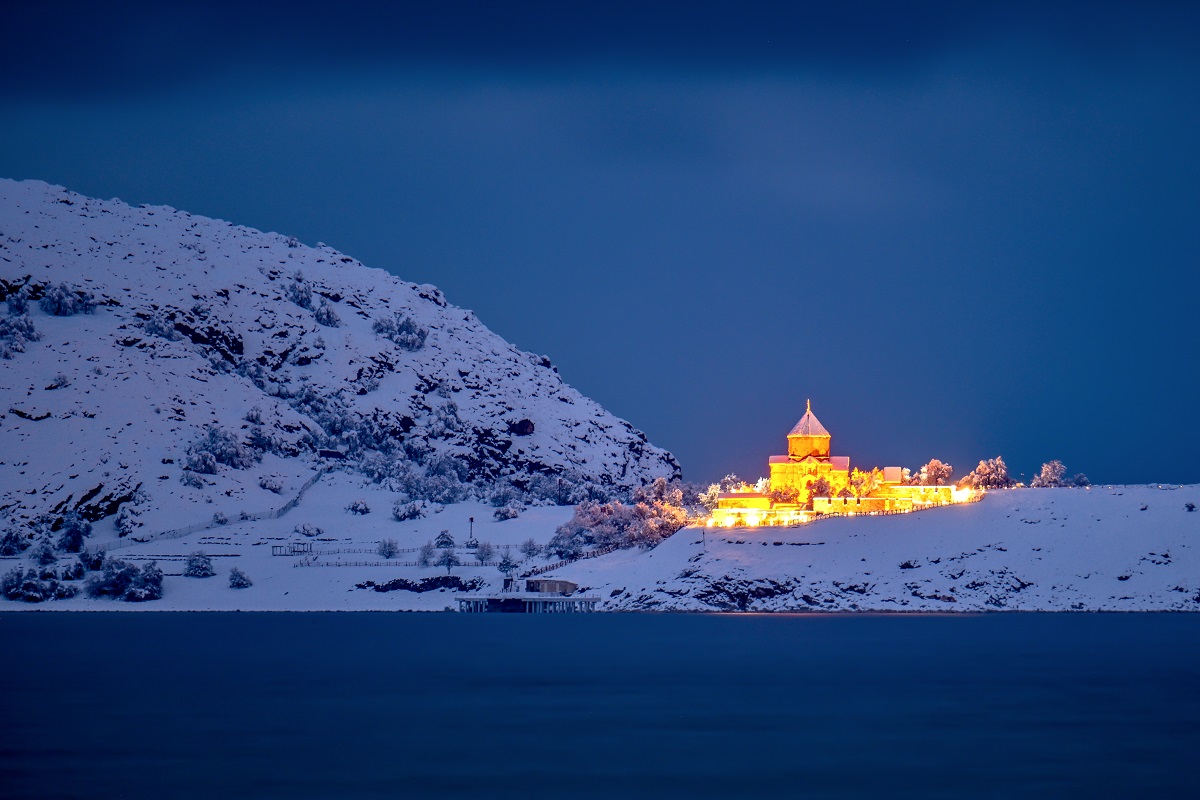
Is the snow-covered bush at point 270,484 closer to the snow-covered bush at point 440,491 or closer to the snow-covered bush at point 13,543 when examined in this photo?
the snow-covered bush at point 440,491

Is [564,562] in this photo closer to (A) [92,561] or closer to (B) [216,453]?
(A) [92,561]

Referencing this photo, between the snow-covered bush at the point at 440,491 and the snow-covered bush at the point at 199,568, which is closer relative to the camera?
the snow-covered bush at the point at 199,568

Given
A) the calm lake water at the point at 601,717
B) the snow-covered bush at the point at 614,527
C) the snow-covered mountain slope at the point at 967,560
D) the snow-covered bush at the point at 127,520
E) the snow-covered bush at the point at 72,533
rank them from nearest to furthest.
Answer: the calm lake water at the point at 601,717 < the snow-covered mountain slope at the point at 967,560 < the snow-covered bush at the point at 72,533 < the snow-covered bush at the point at 614,527 < the snow-covered bush at the point at 127,520

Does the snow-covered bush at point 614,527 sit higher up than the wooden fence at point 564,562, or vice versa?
the snow-covered bush at point 614,527

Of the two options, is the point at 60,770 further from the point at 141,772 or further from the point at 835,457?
the point at 835,457

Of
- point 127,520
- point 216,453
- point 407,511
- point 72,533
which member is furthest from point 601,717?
point 216,453

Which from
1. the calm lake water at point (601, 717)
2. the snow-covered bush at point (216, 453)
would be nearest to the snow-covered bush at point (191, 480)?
the snow-covered bush at point (216, 453)

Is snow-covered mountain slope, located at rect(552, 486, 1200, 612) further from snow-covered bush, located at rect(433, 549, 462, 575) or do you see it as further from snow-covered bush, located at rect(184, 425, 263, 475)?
snow-covered bush, located at rect(184, 425, 263, 475)

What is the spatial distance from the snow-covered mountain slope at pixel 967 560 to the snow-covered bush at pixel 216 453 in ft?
192

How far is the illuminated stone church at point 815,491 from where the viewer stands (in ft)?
522

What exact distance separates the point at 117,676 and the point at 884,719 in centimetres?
3941

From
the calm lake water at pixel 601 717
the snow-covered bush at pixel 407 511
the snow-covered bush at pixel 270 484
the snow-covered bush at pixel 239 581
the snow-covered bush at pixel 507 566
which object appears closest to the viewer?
the calm lake water at pixel 601 717

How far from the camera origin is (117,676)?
7956cm

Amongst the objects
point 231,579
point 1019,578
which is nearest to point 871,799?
point 1019,578
